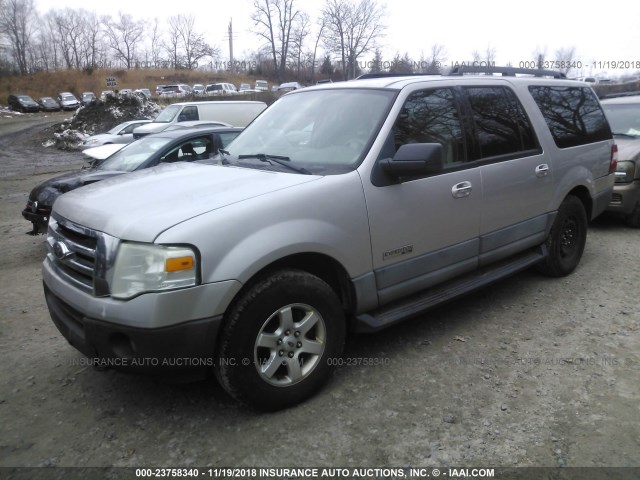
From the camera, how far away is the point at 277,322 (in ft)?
9.32

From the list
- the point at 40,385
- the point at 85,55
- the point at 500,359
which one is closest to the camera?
the point at 40,385

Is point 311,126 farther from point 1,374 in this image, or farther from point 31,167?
point 31,167

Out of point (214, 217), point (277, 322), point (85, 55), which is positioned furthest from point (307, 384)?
point (85, 55)

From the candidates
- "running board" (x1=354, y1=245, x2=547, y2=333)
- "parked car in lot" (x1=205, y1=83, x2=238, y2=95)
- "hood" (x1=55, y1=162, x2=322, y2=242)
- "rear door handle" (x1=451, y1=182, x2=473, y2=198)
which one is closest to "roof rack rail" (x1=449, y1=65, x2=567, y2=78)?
"rear door handle" (x1=451, y1=182, x2=473, y2=198)

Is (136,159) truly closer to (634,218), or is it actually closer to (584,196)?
(584,196)

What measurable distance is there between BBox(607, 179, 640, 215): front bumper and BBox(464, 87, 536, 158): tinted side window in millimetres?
3277

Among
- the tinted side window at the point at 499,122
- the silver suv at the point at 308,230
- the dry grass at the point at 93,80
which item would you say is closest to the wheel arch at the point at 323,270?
the silver suv at the point at 308,230

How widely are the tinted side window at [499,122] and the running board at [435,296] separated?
3.11 feet

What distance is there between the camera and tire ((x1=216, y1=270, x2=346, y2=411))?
8.68ft

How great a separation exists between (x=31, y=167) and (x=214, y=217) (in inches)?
695

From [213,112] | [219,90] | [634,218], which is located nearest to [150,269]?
[634,218]

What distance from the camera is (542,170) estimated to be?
4438 millimetres

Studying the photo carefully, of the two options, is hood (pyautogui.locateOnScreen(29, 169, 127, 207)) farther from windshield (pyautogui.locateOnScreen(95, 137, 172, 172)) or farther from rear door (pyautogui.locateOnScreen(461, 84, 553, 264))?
rear door (pyautogui.locateOnScreen(461, 84, 553, 264))

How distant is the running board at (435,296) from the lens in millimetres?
3258
